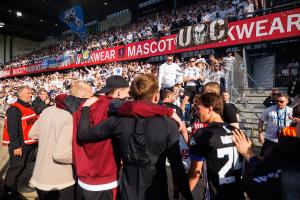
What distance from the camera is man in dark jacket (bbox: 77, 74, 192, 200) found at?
2.07 m

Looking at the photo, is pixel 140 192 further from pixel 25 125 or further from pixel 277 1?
pixel 277 1

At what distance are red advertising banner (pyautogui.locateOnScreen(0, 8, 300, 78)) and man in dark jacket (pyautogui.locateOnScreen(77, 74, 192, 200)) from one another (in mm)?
10396

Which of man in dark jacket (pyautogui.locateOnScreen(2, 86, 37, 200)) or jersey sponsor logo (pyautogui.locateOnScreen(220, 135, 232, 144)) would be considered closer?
jersey sponsor logo (pyautogui.locateOnScreen(220, 135, 232, 144))

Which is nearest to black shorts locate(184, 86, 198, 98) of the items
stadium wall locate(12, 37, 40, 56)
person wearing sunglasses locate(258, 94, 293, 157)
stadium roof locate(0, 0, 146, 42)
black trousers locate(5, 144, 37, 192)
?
person wearing sunglasses locate(258, 94, 293, 157)

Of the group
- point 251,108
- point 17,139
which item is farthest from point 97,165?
point 251,108

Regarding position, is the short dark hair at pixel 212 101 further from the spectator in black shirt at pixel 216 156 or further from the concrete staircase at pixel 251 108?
the concrete staircase at pixel 251 108

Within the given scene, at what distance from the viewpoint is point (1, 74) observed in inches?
1517

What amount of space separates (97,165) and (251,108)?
26.4ft

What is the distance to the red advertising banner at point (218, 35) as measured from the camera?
415 inches

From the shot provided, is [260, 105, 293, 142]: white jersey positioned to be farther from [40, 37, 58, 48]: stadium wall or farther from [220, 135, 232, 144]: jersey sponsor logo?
[40, 37, 58, 48]: stadium wall

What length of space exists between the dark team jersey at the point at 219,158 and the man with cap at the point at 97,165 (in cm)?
78

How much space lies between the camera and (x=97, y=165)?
2.34 meters

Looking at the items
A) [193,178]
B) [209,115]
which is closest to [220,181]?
[193,178]

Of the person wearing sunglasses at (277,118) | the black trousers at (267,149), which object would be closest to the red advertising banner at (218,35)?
the person wearing sunglasses at (277,118)
